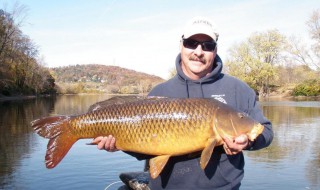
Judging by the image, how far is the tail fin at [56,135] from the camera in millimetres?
3457

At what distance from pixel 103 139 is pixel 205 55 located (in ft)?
3.73

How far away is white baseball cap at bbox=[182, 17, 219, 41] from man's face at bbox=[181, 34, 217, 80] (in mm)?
38

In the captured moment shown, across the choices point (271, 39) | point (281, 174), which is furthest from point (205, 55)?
point (271, 39)

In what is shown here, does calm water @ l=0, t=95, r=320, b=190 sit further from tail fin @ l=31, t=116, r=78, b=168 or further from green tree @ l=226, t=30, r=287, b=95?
green tree @ l=226, t=30, r=287, b=95

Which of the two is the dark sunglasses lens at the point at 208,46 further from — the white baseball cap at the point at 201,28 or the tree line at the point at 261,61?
the tree line at the point at 261,61

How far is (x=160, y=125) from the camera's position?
10.5ft

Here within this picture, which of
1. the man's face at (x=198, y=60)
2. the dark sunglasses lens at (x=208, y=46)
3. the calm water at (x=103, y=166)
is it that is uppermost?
the dark sunglasses lens at (x=208, y=46)

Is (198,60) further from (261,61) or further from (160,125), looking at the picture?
(261,61)

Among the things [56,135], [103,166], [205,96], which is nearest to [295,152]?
[103,166]

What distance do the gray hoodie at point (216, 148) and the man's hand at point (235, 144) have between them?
0.17 metres

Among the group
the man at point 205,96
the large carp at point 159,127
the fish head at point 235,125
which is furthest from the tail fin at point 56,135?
the fish head at point 235,125

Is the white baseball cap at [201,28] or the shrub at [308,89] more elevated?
the white baseball cap at [201,28]

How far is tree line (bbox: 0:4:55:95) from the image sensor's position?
51.3m

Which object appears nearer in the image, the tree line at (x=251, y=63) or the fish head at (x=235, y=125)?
the fish head at (x=235, y=125)
